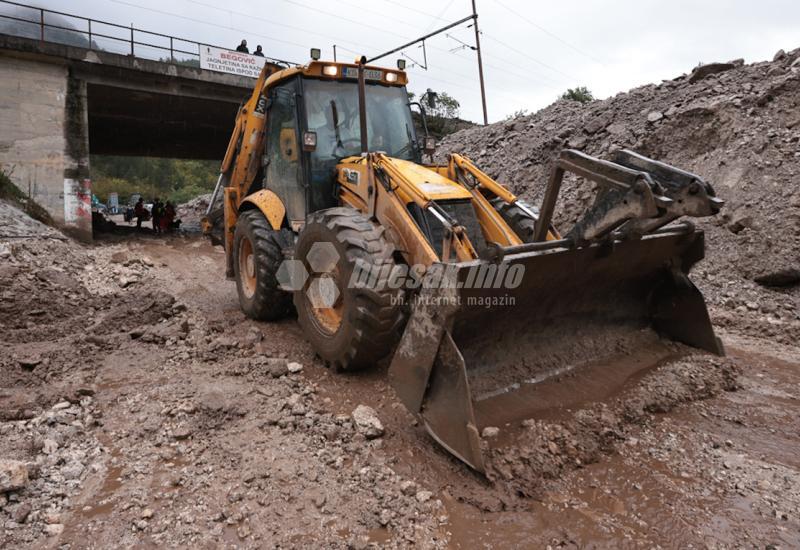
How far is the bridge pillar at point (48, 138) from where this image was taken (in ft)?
36.7

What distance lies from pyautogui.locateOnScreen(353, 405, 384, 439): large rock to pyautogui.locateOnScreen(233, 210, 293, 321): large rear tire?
2184mm

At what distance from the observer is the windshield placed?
5082 millimetres

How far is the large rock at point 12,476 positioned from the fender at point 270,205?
3081 mm

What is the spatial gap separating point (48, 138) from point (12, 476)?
11.4 m

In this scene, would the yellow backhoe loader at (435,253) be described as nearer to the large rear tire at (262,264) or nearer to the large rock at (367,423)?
the large rear tire at (262,264)

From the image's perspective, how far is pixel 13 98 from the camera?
36.9 ft

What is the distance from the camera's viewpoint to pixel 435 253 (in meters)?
3.81

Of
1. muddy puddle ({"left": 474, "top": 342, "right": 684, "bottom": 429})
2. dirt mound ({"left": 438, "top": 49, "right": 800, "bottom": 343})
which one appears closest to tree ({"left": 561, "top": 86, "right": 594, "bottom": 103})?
dirt mound ({"left": 438, "top": 49, "right": 800, "bottom": 343})

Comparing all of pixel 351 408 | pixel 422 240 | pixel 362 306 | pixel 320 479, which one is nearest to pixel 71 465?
pixel 320 479

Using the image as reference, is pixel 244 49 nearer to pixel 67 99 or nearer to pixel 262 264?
pixel 67 99

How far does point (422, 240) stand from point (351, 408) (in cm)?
130

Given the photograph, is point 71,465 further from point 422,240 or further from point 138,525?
point 422,240

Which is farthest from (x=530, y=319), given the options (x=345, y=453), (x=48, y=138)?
(x=48, y=138)

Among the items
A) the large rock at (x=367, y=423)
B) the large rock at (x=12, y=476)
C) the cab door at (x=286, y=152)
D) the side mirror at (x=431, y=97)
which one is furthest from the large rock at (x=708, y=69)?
the large rock at (x=12, y=476)
